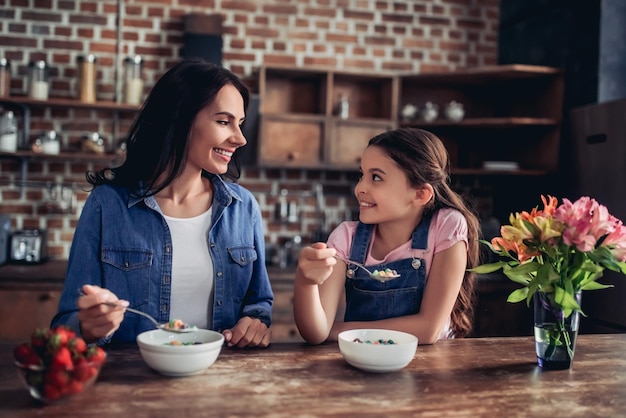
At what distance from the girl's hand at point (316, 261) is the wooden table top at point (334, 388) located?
194 mm

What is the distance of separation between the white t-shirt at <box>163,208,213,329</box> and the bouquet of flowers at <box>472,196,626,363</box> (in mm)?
782

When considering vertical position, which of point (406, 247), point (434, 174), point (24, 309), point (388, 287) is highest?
point (434, 174)

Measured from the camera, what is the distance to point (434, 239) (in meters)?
1.81

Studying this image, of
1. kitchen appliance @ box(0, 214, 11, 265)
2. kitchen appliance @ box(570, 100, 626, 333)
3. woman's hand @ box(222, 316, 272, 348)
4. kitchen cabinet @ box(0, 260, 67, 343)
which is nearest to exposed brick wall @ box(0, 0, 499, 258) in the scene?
kitchen appliance @ box(0, 214, 11, 265)

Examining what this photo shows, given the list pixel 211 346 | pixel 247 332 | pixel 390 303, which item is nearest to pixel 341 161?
→ pixel 390 303

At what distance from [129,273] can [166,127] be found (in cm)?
42

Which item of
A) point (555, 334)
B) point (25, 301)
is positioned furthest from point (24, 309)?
point (555, 334)

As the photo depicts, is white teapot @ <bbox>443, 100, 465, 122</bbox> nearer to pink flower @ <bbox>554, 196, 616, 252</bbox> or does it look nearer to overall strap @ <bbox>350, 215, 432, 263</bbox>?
overall strap @ <bbox>350, 215, 432, 263</bbox>

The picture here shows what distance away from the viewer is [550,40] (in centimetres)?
377

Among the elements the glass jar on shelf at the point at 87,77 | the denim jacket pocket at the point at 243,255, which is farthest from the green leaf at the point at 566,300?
the glass jar on shelf at the point at 87,77

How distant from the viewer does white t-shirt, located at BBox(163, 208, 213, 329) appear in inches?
69.9

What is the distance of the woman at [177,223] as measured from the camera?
174 cm

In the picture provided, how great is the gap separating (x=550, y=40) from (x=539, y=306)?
2775mm

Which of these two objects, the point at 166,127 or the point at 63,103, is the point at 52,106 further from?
the point at 166,127
